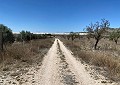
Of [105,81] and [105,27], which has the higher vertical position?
[105,27]

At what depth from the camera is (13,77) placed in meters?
10.1

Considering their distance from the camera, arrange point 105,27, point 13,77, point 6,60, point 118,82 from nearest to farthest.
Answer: point 118,82 → point 13,77 → point 6,60 → point 105,27

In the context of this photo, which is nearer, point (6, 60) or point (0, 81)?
point (0, 81)

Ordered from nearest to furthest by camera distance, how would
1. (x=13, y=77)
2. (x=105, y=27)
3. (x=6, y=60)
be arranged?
(x=13, y=77), (x=6, y=60), (x=105, y=27)

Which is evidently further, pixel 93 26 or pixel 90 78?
pixel 93 26

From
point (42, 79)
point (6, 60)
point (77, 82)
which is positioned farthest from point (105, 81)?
point (6, 60)

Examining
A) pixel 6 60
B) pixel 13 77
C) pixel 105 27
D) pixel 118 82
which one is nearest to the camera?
pixel 118 82

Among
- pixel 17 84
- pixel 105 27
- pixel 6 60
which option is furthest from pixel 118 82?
pixel 105 27

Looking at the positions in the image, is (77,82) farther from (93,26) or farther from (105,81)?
(93,26)

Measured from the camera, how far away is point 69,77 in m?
10.2

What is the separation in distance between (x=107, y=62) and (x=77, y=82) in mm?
5516

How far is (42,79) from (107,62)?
19.9 feet

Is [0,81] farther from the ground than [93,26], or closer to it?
closer to it

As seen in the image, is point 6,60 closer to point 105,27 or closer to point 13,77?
point 13,77
